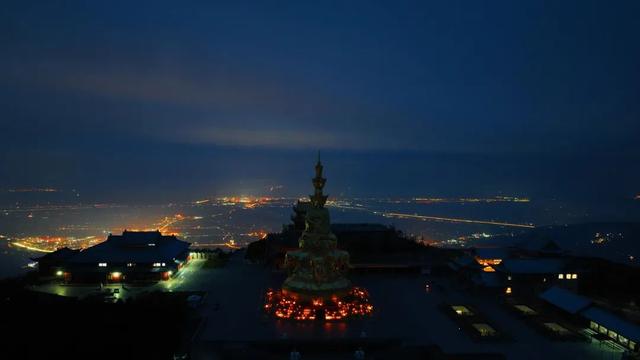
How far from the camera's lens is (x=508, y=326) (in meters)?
17.6

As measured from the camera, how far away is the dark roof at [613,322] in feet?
50.1

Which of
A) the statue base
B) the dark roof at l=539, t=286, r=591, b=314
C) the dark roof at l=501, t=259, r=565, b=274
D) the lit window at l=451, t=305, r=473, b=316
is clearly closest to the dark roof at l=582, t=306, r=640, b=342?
the dark roof at l=539, t=286, r=591, b=314

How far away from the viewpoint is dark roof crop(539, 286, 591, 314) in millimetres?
17609

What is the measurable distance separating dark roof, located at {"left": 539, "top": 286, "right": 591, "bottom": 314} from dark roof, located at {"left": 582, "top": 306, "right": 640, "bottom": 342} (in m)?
0.30

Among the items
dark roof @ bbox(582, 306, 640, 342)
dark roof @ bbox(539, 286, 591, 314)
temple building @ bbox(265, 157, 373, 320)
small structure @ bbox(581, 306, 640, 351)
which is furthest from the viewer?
temple building @ bbox(265, 157, 373, 320)

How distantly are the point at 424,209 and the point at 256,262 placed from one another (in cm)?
4170

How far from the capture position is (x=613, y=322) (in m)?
16.3

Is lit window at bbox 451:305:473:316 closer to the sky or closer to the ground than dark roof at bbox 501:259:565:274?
closer to the ground

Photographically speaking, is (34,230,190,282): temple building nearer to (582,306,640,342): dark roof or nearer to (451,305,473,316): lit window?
(451,305,473,316): lit window

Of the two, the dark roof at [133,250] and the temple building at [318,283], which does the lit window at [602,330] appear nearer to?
the temple building at [318,283]

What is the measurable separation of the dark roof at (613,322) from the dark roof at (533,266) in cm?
500

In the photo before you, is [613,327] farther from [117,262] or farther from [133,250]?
[133,250]

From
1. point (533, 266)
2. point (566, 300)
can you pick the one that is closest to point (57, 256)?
point (566, 300)

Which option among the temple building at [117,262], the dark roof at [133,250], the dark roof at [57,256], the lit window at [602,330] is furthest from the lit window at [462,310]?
the dark roof at [57,256]
